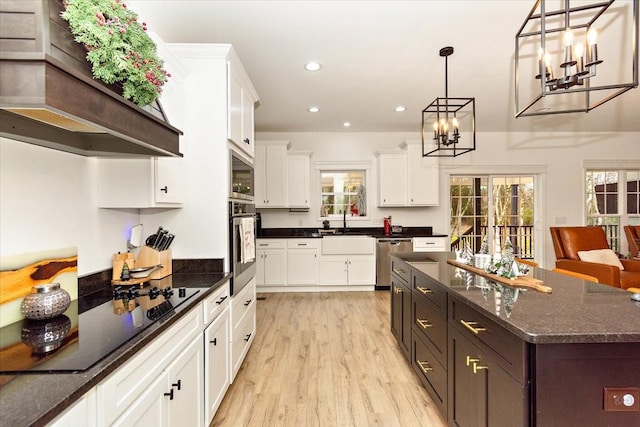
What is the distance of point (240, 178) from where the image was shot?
2.59 m

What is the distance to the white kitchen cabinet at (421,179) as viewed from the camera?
17.3 ft

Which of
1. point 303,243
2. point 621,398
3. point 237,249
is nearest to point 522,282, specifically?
point 621,398

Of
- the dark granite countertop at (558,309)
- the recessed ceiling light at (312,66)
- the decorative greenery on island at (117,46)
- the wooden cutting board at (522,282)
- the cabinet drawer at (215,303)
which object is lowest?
the cabinet drawer at (215,303)

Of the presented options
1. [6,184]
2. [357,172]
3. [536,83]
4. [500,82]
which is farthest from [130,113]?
[357,172]

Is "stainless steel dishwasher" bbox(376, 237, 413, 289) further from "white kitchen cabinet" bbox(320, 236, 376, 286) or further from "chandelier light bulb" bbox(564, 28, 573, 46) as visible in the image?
"chandelier light bulb" bbox(564, 28, 573, 46)

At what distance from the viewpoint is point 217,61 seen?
2.24m

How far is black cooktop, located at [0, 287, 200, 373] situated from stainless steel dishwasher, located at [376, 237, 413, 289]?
3.78m

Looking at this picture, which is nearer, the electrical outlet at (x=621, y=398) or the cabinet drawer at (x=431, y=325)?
the electrical outlet at (x=621, y=398)

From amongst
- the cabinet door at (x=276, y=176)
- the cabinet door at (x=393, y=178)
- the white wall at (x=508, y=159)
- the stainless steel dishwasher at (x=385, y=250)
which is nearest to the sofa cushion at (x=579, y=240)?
the white wall at (x=508, y=159)

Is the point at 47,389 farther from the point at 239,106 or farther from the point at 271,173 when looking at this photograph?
the point at 271,173

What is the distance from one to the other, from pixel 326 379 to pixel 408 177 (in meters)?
3.77

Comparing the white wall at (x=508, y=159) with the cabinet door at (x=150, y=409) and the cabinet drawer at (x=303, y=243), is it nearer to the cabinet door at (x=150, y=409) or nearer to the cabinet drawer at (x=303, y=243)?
the cabinet drawer at (x=303, y=243)

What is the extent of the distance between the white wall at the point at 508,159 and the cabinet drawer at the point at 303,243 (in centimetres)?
64

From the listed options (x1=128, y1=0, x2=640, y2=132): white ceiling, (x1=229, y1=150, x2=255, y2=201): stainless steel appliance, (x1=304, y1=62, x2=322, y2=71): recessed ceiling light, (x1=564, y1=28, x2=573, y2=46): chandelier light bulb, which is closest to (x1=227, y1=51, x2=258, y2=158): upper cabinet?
(x1=229, y1=150, x2=255, y2=201): stainless steel appliance
